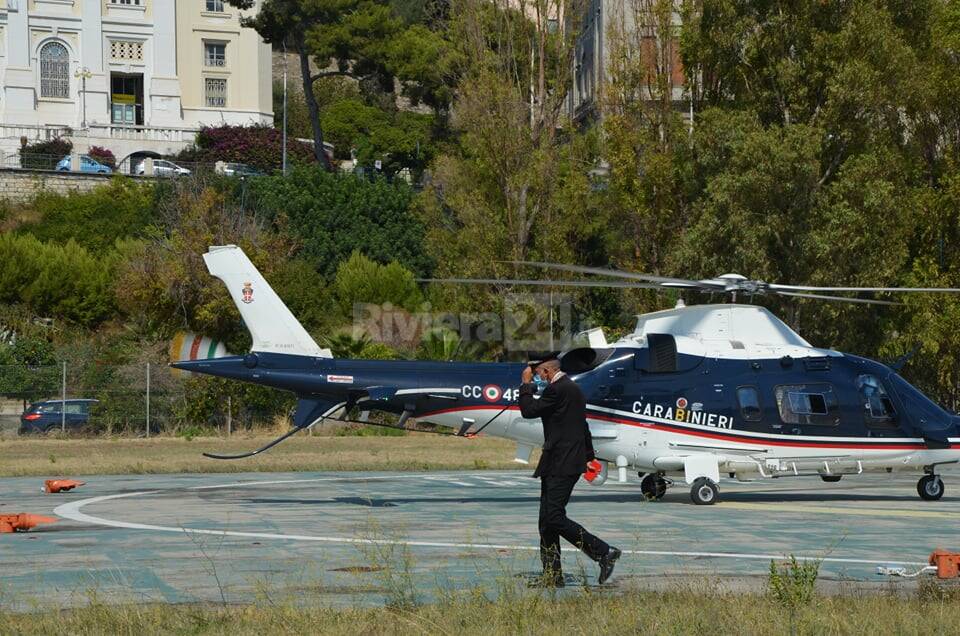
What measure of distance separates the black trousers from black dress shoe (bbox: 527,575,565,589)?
0.88 ft

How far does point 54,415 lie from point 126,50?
60.1m

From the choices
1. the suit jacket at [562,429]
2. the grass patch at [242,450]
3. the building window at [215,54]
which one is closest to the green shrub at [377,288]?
the grass patch at [242,450]

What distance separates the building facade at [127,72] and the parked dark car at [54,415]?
49010 mm

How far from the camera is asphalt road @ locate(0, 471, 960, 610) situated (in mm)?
11664

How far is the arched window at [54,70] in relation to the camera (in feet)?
294

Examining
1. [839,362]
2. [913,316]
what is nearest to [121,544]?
[839,362]

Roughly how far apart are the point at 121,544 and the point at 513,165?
1247 inches

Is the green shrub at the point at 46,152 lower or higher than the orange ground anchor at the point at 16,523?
higher

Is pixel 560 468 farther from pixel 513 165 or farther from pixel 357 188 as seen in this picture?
pixel 357 188

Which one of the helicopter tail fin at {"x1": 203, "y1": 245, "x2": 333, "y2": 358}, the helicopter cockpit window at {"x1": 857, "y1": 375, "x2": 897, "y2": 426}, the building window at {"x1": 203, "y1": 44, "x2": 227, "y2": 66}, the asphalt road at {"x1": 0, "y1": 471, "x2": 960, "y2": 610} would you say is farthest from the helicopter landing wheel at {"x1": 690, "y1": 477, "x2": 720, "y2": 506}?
the building window at {"x1": 203, "y1": 44, "x2": 227, "y2": 66}

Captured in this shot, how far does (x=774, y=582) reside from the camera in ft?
33.5

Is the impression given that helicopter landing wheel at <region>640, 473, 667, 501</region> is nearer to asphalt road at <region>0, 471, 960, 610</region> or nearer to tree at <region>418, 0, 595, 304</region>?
asphalt road at <region>0, 471, 960, 610</region>

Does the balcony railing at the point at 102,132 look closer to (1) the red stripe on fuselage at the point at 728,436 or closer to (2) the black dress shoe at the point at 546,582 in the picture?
(1) the red stripe on fuselage at the point at 728,436

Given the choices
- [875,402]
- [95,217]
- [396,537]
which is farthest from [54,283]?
[396,537]
